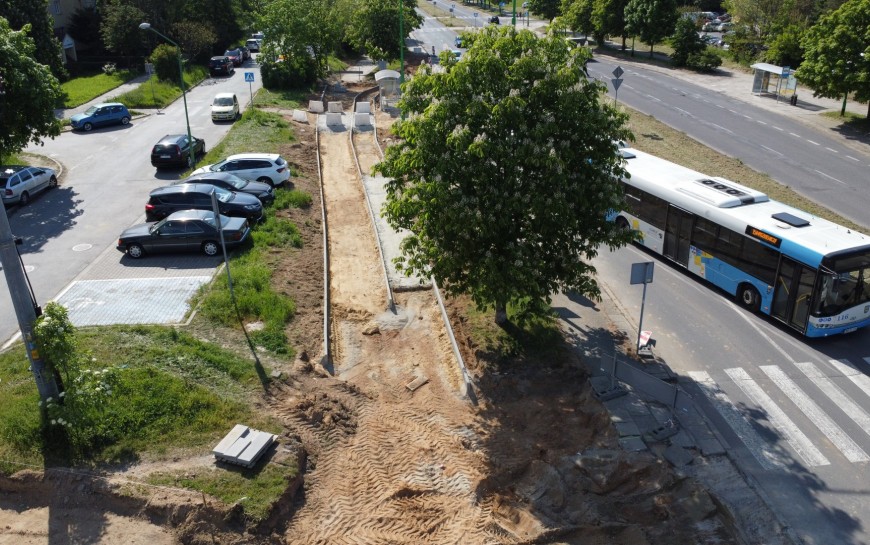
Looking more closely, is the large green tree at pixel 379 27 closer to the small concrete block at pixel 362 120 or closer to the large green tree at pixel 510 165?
the small concrete block at pixel 362 120

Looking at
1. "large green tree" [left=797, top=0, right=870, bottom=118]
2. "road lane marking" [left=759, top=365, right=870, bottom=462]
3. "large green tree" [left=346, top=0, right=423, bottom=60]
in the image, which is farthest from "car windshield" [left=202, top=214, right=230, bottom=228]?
"large green tree" [left=346, top=0, right=423, bottom=60]

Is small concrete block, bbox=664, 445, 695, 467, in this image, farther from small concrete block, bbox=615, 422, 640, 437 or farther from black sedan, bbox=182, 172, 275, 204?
black sedan, bbox=182, 172, 275, 204

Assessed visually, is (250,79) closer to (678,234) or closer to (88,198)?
(88,198)

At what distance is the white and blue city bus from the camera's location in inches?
682

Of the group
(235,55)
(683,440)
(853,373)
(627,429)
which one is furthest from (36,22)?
(853,373)

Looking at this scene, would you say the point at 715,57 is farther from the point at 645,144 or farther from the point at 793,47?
the point at 645,144

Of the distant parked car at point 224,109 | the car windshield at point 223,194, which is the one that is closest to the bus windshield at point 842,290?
the car windshield at point 223,194

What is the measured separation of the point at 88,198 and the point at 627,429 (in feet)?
78.6

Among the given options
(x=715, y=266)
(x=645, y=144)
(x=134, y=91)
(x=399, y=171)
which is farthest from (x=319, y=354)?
(x=134, y=91)

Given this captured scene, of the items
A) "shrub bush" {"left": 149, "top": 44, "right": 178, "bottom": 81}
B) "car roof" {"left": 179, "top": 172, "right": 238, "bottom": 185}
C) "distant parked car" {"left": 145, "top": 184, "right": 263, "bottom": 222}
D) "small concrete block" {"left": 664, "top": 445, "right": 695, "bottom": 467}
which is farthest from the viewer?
"shrub bush" {"left": 149, "top": 44, "right": 178, "bottom": 81}

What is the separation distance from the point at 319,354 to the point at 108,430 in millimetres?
5607

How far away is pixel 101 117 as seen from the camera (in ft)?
135

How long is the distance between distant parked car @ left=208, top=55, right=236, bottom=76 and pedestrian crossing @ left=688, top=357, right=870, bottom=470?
51134 mm

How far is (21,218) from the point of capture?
27.2 metres
